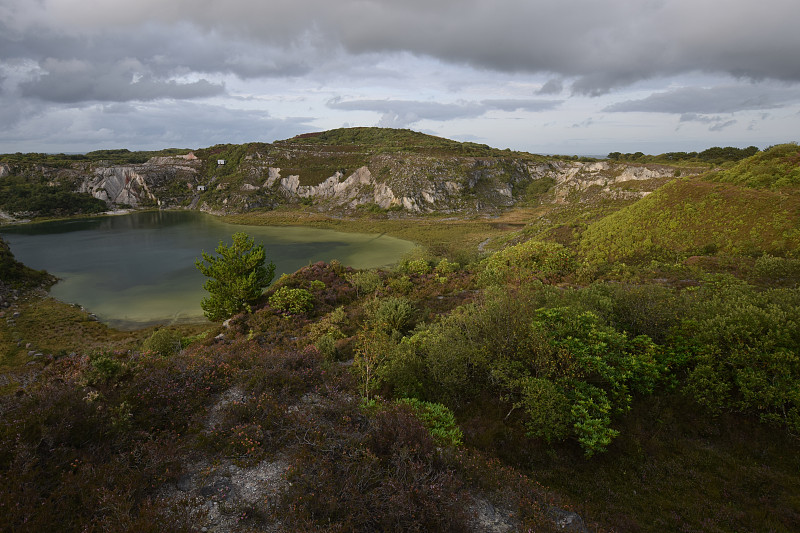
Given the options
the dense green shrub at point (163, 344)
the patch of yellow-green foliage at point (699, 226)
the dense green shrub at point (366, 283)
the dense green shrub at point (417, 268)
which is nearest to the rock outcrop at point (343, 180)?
the patch of yellow-green foliage at point (699, 226)

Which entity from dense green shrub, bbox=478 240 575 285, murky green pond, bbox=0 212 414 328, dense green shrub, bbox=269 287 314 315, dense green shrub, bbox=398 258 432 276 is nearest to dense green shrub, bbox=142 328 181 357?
dense green shrub, bbox=269 287 314 315

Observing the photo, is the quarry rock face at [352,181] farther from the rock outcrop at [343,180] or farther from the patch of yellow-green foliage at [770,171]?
the patch of yellow-green foliage at [770,171]

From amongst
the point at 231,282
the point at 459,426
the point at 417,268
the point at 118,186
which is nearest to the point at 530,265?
the point at 417,268

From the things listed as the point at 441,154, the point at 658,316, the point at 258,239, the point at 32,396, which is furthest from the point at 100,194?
the point at 658,316

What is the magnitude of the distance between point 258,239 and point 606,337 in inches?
2418

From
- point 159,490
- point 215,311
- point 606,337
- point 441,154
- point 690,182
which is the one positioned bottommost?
point 215,311

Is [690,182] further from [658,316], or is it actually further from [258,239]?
[258,239]

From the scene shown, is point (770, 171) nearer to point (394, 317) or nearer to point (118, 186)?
point (394, 317)

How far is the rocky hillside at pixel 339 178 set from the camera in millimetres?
89562

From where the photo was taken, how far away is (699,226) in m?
24.0

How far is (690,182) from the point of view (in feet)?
92.3

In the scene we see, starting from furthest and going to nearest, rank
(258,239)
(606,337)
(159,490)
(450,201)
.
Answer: (450,201), (258,239), (606,337), (159,490)

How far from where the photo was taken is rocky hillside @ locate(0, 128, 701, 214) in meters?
89.6

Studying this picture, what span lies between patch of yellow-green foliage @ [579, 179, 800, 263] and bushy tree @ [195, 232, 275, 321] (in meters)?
25.6
